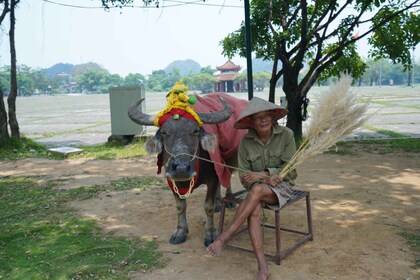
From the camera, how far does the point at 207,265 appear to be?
3.72m

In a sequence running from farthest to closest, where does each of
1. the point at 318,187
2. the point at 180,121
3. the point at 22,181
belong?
the point at 22,181 → the point at 318,187 → the point at 180,121

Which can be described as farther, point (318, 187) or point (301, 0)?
point (301, 0)

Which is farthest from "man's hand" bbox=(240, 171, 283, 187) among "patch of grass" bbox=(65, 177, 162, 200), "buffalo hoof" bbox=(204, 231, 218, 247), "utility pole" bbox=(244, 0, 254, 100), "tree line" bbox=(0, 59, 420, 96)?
"tree line" bbox=(0, 59, 420, 96)

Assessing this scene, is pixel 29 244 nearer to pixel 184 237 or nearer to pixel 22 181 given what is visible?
pixel 184 237

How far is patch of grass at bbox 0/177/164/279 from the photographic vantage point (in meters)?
3.64

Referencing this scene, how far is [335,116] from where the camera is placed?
387cm

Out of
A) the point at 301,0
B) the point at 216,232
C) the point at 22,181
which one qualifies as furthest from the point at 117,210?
the point at 301,0

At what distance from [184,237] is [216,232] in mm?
349

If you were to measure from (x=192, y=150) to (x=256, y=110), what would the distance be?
2.32ft

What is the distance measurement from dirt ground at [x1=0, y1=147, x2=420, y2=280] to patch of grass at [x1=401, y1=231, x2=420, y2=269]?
4cm

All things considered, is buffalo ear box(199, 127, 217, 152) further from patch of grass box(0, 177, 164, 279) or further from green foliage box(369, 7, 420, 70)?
green foliage box(369, 7, 420, 70)

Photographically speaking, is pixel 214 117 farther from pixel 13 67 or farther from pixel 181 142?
pixel 13 67

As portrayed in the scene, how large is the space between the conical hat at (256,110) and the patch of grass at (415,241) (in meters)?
1.76

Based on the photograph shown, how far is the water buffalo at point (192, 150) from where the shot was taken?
12.1 feet
